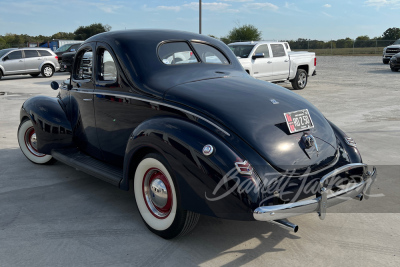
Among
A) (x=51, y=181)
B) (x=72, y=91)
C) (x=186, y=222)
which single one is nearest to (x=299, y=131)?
(x=186, y=222)

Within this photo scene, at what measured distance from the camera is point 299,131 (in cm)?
375

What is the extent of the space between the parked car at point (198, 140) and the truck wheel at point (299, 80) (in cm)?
1048

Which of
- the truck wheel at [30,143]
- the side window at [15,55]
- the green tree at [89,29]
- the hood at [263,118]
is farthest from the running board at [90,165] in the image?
the green tree at [89,29]

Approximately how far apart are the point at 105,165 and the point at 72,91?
1253mm

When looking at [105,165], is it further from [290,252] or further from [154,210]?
[290,252]

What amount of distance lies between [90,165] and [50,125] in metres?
1.07

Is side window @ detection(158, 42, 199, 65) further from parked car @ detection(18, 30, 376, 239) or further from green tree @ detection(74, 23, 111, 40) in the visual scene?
green tree @ detection(74, 23, 111, 40)

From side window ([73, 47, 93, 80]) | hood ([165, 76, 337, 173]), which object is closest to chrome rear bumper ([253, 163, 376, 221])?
hood ([165, 76, 337, 173])

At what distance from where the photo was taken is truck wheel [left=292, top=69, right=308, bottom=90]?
15078mm

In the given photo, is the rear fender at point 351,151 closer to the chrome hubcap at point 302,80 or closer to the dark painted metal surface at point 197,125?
the dark painted metal surface at point 197,125

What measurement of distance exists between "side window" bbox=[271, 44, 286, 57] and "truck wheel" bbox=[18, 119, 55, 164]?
1032cm

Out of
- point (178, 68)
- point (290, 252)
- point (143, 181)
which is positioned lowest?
point (290, 252)

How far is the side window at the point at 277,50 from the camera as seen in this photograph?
48.4 ft

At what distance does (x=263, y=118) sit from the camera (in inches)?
145
